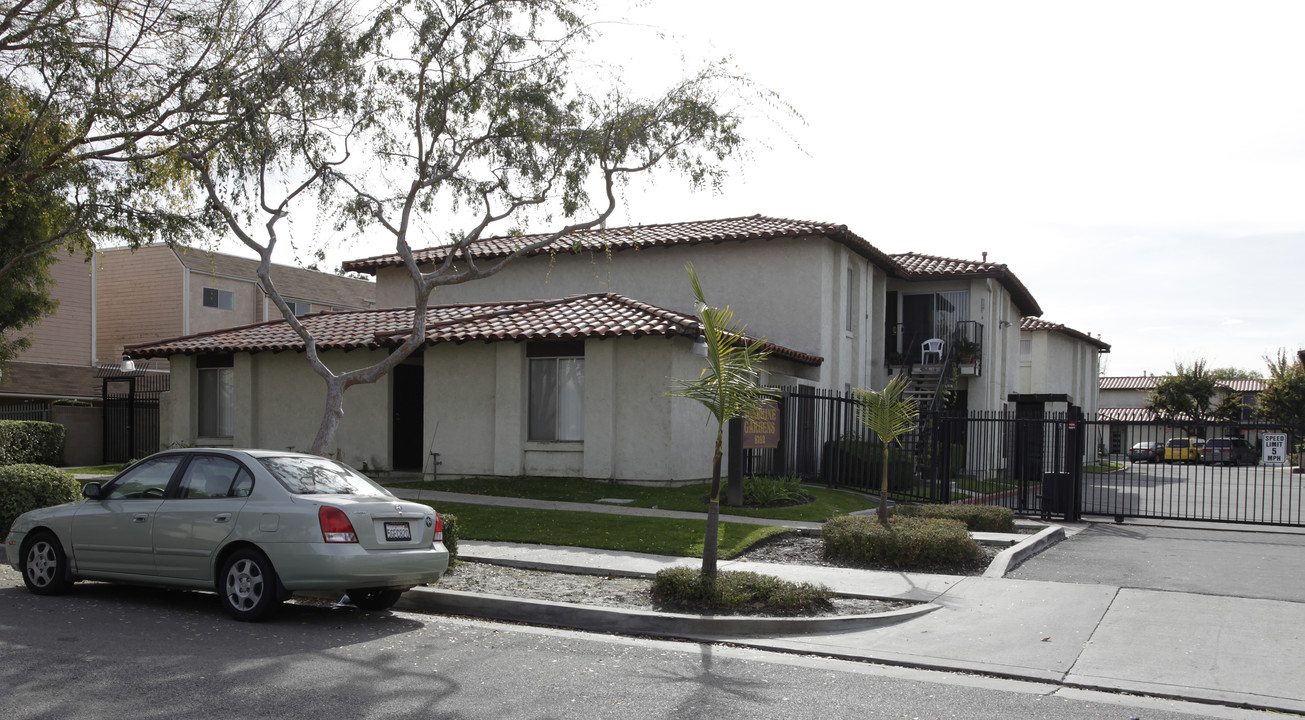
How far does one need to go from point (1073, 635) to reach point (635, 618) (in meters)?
3.40

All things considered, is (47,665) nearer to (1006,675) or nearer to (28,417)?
(1006,675)

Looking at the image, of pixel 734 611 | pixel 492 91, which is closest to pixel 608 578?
pixel 734 611

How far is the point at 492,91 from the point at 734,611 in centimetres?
873

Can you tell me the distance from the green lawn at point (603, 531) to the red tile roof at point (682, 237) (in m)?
8.12

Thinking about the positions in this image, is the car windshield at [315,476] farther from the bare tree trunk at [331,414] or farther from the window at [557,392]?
the window at [557,392]

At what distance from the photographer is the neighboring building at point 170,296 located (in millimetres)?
35656

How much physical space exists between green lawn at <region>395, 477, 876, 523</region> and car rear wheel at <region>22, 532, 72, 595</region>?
8647 millimetres

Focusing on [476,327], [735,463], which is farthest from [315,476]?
[476,327]

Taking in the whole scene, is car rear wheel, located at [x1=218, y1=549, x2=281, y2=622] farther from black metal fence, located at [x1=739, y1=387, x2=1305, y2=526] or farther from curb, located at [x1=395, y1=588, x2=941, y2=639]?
black metal fence, located at [x1=739, y1=387, x2=1305, y2=526]

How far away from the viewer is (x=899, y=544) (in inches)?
428

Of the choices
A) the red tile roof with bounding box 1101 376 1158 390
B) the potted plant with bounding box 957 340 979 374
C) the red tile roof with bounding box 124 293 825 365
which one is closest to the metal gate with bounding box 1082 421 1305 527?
the potted plant with bounding box 957 340 979 374

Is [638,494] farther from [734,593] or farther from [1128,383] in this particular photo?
[1128,383]

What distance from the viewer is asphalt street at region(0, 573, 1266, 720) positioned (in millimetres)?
5633

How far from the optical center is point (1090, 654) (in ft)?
23.5
